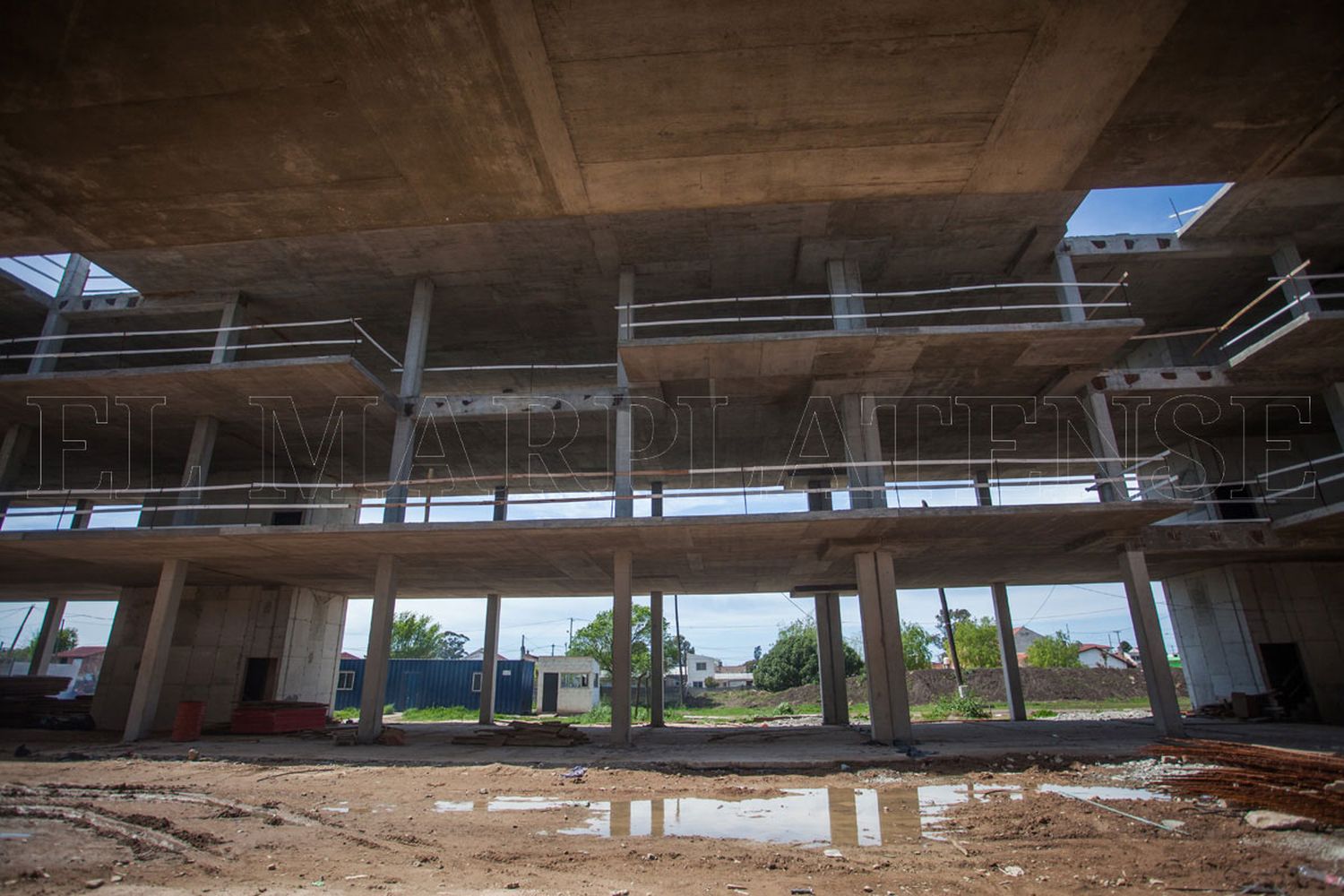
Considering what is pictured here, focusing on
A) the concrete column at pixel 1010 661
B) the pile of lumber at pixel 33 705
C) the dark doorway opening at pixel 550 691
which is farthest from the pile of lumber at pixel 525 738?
the dark doorway opening at pixel 550 691

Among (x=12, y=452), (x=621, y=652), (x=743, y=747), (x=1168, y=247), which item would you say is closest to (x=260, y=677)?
(x=12, y=452)

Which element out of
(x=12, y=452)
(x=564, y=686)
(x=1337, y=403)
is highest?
(x=1337, y=403)

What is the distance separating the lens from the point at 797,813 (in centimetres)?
717

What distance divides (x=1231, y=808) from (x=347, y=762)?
11.7 metres

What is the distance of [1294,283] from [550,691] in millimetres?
32546

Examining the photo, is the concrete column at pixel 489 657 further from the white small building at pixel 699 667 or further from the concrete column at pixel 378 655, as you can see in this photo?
the white small building at pixel 699 667

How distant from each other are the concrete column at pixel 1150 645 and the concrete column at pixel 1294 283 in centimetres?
613

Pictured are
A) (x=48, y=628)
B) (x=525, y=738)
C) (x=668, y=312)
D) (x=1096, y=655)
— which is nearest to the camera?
(x=525, y=738)

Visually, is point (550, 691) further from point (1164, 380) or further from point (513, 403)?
point (1164, 380)

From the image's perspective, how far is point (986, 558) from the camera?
54.1ft

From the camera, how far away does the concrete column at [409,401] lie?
1438cm

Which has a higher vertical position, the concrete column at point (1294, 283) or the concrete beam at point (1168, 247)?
the concrete beam at point (1168, 247)

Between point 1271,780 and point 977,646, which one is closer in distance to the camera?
point 1271,780

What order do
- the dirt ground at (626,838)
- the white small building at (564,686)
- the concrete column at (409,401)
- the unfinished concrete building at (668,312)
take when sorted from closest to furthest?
the unfinished concrete building at (668,312) → the dirt ground at (626,838) → the concrete column at (409,401) → the white small building at (564,686)
